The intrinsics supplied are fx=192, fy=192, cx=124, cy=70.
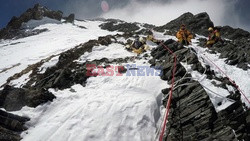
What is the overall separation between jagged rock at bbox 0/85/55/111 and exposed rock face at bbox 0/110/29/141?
→ 1.18 metres

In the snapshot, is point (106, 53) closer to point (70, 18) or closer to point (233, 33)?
point (233, 33)

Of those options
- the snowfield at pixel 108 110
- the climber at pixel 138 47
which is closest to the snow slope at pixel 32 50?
the climber at pixel 138 47

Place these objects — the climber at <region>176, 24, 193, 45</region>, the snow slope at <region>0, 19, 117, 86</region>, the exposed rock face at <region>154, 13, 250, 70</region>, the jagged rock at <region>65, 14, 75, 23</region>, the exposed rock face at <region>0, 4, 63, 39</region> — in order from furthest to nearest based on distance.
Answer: the jagged rock at <region>65, 14, 75, 23</region> → the exposed rock face at <region>0, 4, 63, 39</region> → the snow slope at <region>0, 19, 117, 86</region> → the climber at <region>176, 24, 193, 45</region> → the exposed rock face at <region>154, 13, 250, 70</region>

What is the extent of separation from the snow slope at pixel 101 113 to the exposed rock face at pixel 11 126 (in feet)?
1.02

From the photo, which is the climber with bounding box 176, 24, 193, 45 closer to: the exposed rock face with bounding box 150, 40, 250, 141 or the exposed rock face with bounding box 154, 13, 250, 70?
the exposed rock face with bounding box 154, 13, 250, 70

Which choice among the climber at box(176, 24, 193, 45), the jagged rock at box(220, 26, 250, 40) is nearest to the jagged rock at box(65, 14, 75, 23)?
the jagged rock at box(220, 26, 250, 40)

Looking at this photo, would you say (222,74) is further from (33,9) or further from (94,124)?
(33,9)

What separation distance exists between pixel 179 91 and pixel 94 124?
4.45m

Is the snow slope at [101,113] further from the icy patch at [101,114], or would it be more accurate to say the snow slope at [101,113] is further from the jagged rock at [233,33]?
the jagged rock at [233,33]

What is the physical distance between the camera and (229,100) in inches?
335

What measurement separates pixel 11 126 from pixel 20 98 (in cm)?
226

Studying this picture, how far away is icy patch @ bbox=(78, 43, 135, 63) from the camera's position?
16.8 metres

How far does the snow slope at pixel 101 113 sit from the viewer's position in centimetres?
771

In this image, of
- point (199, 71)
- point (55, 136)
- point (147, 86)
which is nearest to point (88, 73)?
point (147, 86)
